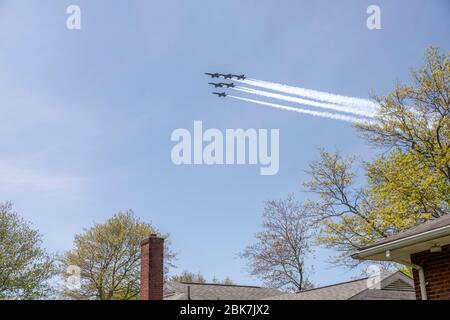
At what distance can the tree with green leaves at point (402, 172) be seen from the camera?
23578 mm

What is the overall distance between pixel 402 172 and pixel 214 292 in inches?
403

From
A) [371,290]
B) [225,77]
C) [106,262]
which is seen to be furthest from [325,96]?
[106,262]

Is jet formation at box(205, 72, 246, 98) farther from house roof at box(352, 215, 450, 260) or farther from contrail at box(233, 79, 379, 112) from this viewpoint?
house roof at box(352, 215, 450, 260)

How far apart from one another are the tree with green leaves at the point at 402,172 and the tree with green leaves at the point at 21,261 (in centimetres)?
1656

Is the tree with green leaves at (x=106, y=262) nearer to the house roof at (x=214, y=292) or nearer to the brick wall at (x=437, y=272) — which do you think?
the house roof at (x=214, y=292)

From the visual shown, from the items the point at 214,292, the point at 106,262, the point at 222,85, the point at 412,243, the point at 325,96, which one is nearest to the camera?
the point at 412,243

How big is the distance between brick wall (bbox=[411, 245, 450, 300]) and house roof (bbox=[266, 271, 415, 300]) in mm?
8817

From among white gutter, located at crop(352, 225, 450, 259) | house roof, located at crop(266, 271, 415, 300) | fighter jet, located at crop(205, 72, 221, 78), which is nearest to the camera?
white gutter, located at crop(352, 225, 450, 259)

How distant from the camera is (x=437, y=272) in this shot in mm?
9148

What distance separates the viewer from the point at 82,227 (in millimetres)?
37312

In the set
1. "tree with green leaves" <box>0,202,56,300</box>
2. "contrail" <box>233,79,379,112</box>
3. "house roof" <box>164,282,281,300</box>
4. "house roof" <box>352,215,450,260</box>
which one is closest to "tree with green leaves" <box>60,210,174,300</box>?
"tree with green leaves" <box>0,202,56,300</box>

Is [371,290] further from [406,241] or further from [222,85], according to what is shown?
[222,85]

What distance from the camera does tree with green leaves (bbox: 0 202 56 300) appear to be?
30.1m

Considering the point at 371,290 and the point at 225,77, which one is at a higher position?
the point at 225,77
